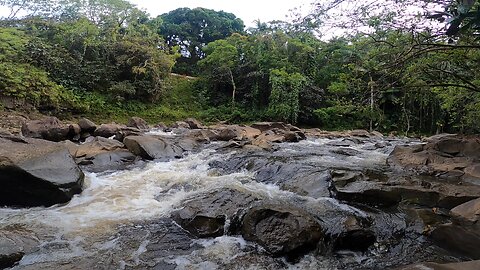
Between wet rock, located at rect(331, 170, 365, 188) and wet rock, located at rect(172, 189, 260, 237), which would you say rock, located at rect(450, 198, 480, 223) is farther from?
wet rock, located at rect(172, 189, 260, 237)

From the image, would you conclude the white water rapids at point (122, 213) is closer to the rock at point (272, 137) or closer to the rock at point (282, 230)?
the rock at point (282, 230)

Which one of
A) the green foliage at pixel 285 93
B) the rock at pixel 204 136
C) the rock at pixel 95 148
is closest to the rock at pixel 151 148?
the rock at pixel 95 148

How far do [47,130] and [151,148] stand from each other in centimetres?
421

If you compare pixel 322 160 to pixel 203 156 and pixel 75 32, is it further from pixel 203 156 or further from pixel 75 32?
pixel 75 32

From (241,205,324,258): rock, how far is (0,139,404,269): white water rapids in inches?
5.5

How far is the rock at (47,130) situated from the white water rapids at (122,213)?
4.62 m

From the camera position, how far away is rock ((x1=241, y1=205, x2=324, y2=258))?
3.44 meters

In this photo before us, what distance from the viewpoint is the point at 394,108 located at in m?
23.7

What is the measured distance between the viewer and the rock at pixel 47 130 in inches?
400

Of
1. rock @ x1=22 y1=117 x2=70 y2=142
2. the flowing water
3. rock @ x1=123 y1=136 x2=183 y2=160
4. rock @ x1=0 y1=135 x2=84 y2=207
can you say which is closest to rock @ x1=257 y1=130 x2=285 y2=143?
rock @ x1=123 y1=136 x2=183 y2=160

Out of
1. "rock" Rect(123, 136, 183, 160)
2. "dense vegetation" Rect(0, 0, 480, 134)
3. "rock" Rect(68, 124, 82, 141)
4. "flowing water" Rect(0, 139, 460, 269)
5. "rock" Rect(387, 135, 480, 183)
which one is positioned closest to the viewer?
"flowing water" Rect(0, 139, 460, 269)

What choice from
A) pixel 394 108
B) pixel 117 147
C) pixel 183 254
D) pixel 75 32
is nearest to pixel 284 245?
pixel 183 254

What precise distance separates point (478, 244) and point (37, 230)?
4848 millimetres

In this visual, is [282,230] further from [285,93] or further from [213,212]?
[285,93]
